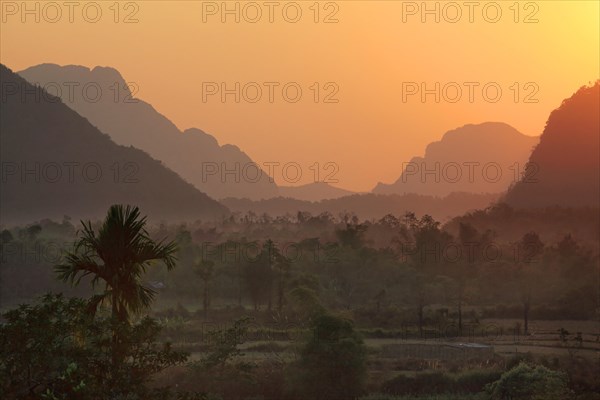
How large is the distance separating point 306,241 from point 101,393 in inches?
5083

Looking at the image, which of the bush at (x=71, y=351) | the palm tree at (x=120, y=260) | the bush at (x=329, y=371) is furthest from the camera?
the bush at (x=329, y=371)

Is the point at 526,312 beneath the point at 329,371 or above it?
above

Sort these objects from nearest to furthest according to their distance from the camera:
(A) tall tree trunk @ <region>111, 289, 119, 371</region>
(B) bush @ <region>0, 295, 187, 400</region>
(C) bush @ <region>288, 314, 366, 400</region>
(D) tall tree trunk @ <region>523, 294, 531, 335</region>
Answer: (B) bush @ <region>0, 295, 187, 400</region> → (A) tall tree trunk @ <region>111, 289, 119, 371</region> → (C) bush @ <region>288, 314, 366, 400</region> → (D) tall tree trunk @ <region>523, 294, 531, 335</region>

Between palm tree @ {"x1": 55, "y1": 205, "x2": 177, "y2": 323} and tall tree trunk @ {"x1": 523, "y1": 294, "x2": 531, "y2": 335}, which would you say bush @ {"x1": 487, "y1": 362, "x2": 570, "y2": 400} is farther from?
palm tree @ {"x1": 55, "y1": 205, "x2": 177, "y2": 323}

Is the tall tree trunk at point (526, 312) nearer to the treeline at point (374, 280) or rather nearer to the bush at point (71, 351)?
the treeline at point (374, 280)

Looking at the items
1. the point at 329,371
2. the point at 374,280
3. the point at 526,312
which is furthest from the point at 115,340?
the point at 374,280

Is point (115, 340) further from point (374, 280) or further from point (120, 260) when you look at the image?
point (374, 280)

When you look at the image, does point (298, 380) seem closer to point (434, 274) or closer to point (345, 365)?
point (345, 365)

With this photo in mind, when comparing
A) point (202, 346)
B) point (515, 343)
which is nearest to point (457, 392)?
point (515, 343)

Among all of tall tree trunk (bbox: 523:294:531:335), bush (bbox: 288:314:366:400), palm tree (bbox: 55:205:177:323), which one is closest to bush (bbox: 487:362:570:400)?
bush (bbox: 288:314:366:400)

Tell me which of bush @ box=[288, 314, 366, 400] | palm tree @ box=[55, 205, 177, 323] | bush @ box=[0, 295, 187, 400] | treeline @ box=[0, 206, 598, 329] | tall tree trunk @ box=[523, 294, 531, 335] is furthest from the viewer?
Answer: treeline @ box=[0, 206, 598, 329]

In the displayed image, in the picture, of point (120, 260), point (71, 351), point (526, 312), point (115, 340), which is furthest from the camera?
point (526, 312)

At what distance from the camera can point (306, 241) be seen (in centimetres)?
15638

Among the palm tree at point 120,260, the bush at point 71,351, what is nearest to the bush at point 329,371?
the bush at point 71,351
